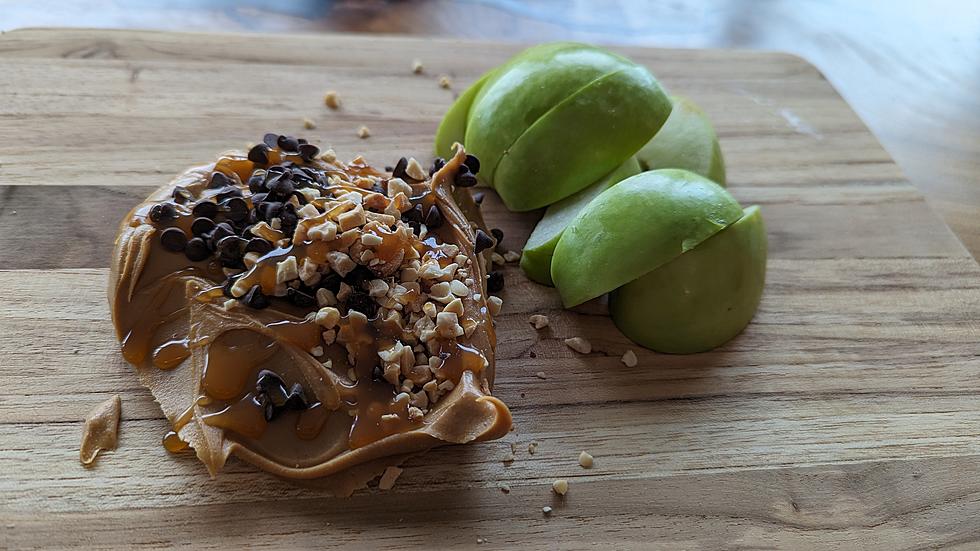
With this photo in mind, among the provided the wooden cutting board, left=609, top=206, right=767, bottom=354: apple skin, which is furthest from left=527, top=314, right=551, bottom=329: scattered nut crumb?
left=609, top=206, right=767, bottom=354: apple skin

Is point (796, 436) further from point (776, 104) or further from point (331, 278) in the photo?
point (776, 104)

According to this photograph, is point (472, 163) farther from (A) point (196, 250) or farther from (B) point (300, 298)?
(A) point (196, 250)

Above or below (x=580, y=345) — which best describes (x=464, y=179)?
above

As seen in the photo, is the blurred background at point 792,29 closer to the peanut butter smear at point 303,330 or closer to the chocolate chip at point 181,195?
the chocolate chip at point 181,195

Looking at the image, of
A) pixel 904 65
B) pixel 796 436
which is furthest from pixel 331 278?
pixel 904 65

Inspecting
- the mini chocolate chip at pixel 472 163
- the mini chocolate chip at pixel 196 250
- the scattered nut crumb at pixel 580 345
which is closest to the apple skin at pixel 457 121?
the mini chocolate chip at pixel 472 163

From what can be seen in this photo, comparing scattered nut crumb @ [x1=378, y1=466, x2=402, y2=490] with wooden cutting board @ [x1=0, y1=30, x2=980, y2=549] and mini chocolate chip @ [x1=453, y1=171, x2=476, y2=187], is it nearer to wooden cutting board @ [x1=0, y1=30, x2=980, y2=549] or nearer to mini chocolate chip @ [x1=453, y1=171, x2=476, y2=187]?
wooden cutting board @ [x1=0, y1=30, x2=980, y2=549]

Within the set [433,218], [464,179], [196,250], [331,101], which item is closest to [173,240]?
[196,250]
